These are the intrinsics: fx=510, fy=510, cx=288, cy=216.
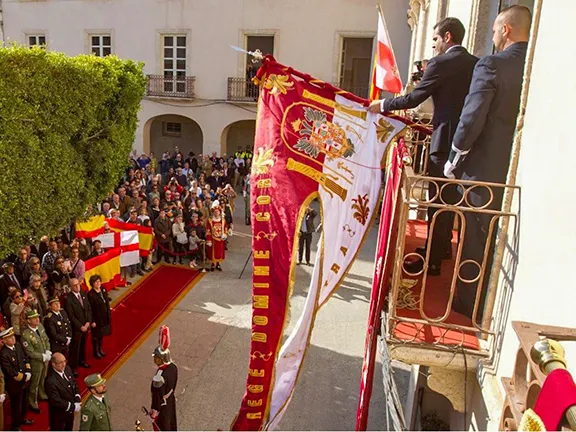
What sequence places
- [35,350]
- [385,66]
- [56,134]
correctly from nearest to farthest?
[385,66] < [35,350] < [56,134]

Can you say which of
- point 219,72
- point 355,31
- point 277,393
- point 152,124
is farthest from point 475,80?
point 152,124

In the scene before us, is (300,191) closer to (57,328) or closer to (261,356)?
(261,356)

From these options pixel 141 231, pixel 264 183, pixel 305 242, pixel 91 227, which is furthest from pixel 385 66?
pixel 141 231

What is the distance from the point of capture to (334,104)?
4406 millimetres

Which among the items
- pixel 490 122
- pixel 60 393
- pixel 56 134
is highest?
pixel 490 122

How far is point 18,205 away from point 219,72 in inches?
597

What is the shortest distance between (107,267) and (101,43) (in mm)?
15306

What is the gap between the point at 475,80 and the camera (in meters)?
3.58

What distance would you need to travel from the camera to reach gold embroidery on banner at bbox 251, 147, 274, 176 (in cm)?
448

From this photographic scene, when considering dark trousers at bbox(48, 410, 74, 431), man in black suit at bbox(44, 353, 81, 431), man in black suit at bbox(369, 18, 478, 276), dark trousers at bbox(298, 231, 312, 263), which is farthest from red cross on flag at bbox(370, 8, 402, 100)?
dark trousers at bbox(298, 231, 312, 263)

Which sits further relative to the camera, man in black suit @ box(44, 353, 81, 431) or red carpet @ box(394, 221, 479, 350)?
man in black suit @ box(44, 353, 81, 431)

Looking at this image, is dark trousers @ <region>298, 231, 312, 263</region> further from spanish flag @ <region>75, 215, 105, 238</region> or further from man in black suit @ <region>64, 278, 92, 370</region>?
man in black suit @ <region>64, 278, 92, 370</region>

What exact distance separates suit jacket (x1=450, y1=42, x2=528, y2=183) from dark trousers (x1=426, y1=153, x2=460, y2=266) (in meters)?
0.77

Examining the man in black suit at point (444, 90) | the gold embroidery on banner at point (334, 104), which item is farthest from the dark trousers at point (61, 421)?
the man in black suit at point (444, 90)
